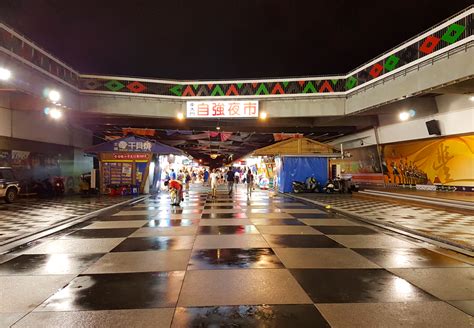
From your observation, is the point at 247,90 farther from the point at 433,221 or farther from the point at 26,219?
the point at 26,219

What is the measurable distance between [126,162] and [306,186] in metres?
13.3

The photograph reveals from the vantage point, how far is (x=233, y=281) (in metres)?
6.12

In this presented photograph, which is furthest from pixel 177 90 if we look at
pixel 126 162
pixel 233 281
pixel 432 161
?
pixel 233 281

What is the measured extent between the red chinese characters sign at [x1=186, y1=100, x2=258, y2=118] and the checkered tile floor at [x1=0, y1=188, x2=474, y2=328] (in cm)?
1677

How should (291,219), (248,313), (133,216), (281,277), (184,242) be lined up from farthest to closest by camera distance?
1. (133,216)
2. (291,219)
3. (184,242)
4. (281,277)
5. (248,313)

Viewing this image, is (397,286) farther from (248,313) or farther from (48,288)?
(48,288)

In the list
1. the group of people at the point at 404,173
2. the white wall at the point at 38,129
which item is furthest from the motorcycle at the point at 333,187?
the white wall at the point at 38,129

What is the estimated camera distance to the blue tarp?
94.6 feet

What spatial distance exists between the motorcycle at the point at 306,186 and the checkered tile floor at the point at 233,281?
1711 centimetres

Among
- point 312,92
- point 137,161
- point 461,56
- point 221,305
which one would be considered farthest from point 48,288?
point 312,92

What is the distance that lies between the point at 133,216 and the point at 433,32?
1607 centimetres

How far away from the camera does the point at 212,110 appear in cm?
2683

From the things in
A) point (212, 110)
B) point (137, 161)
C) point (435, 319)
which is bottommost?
point (435, 319)

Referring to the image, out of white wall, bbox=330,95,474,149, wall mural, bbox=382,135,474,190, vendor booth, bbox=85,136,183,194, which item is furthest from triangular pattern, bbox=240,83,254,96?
wall mural, bbox=382,135,474,190
